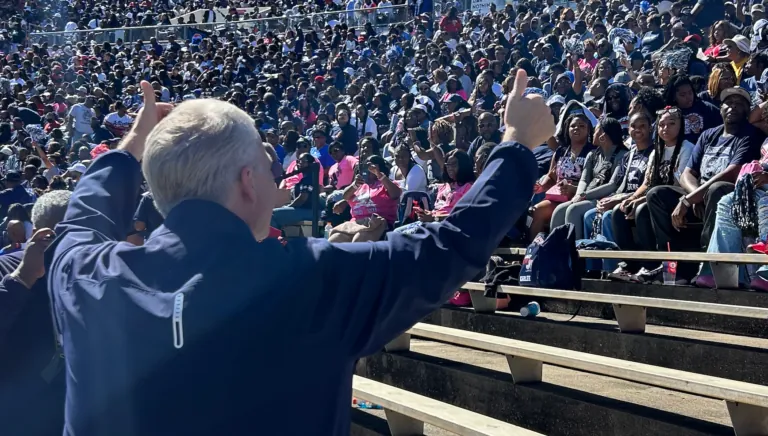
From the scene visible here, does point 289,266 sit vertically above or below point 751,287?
above

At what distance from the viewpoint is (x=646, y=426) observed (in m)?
3.92

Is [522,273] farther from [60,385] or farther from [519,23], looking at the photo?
[519,23]

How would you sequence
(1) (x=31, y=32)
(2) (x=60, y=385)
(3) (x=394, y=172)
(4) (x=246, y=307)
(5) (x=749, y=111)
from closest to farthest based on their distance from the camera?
1. (4) (x=246, y=307)
2. (2) (x=60, y=385)
3. (5) (x=749, y=111)
4. (3) (x=394, y=172)
5. (1) (x=31, y=32)

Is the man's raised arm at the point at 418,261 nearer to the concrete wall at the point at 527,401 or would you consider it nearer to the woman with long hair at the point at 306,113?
the concrete wall at the point at 527,401

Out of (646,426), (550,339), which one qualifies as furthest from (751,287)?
(646,426)

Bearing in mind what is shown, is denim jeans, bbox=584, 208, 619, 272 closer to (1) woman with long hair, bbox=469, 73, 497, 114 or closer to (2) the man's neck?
(2) the man's neck

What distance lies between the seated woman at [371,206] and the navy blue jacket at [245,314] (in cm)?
640

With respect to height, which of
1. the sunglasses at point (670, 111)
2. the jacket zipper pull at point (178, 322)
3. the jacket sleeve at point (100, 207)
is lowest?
the jacket zipper pull at point (178, 322)

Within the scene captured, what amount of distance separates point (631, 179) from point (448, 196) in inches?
60.6

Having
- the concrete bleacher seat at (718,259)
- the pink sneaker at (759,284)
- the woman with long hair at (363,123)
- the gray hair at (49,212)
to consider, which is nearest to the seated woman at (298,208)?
the woman with long hair at (363,123)

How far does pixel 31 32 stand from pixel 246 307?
3561cm

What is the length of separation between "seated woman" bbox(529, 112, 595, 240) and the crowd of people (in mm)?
16

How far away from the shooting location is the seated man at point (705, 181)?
593 cm

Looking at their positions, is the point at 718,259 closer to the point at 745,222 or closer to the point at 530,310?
the point at 745,222
